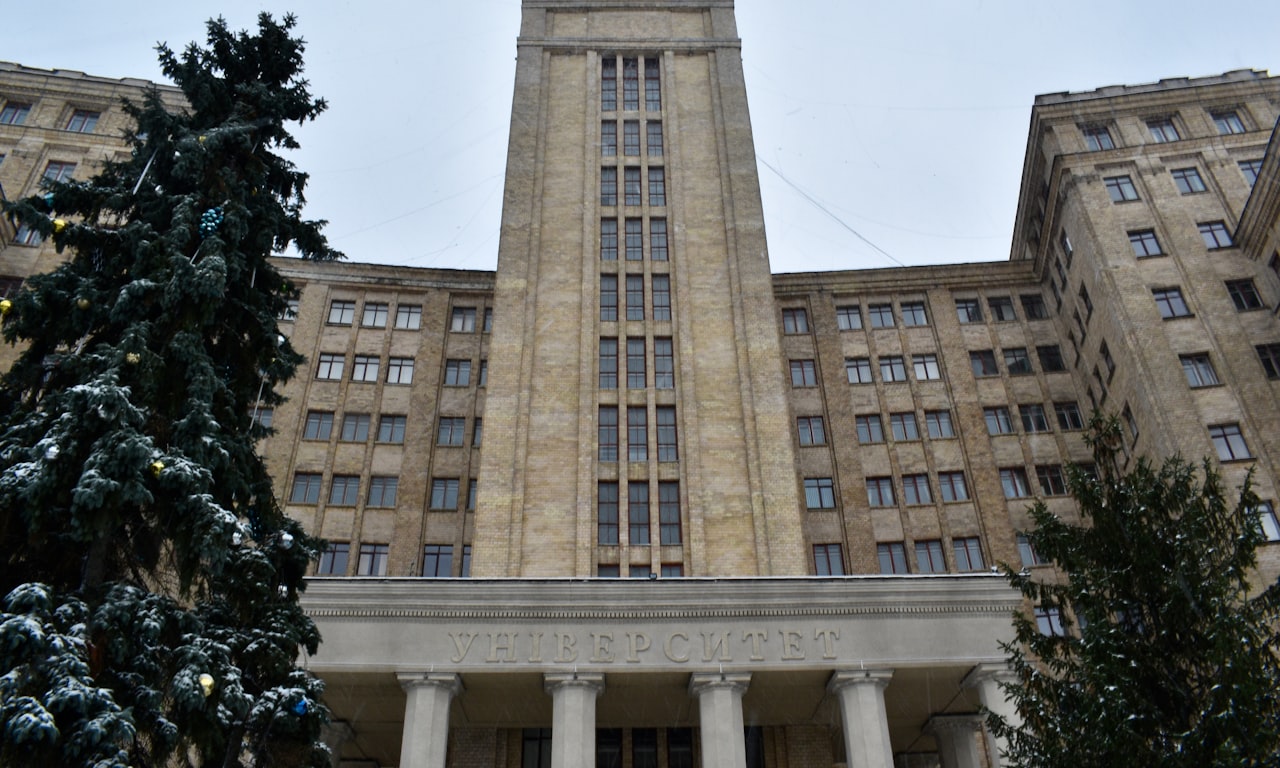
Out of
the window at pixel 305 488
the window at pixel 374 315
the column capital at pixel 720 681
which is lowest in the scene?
the column capital at pixel 720 681

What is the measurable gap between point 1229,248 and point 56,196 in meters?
42.1

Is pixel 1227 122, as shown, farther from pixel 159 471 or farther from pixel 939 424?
pixel 159 471

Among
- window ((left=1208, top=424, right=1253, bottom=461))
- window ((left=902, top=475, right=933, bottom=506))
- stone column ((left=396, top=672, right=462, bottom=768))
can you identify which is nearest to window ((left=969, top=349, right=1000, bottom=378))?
window ((left=902, top=475, right=933, bottom=506))

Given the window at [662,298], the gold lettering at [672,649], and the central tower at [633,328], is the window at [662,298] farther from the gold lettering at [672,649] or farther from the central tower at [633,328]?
the gold lettering at [672,649]

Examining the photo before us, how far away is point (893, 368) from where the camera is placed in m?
41.9

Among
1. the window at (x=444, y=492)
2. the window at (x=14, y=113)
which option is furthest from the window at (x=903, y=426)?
the window at (x=14, y=113)

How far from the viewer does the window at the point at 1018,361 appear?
1649 inches

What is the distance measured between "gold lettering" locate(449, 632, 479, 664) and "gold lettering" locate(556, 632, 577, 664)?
202 cm

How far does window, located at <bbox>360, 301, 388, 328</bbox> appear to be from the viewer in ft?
137

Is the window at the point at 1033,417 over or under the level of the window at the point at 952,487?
over

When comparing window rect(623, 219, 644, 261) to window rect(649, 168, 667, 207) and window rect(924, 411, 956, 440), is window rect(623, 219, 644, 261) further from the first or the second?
window rect(924, 411, 956, 440)

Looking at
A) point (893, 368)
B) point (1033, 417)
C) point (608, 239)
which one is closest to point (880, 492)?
point (893, 368)

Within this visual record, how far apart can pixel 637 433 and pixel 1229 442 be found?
73.3 feet

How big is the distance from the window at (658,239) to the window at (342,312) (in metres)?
15.0
